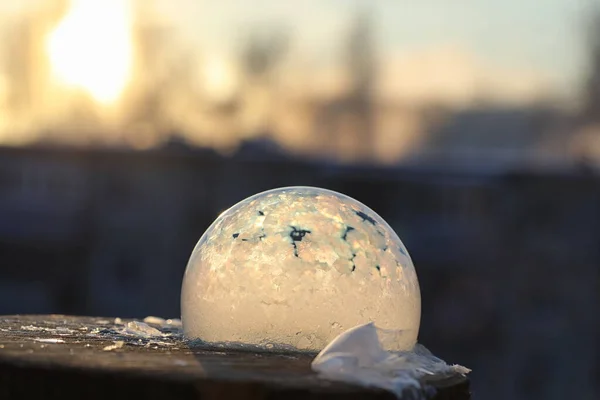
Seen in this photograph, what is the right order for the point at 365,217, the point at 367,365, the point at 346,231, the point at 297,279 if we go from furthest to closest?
the point at 365,217 < the point at 346,231 < the point at 297,279 < the point at 367,365

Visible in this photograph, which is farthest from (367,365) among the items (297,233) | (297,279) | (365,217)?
(365,217)

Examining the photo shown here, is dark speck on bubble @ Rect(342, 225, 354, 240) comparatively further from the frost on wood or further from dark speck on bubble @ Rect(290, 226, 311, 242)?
the frost on wood

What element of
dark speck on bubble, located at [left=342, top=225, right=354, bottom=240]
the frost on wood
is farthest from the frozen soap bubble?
the frost on wood

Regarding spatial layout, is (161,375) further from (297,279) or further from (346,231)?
(346,231)

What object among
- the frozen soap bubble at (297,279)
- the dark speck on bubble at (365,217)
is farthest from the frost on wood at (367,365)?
the dark speck on bubble at (365,217)

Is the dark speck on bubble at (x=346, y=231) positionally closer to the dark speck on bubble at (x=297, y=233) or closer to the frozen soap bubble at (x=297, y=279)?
the frozen soap bubble at (x=297, y=279)
